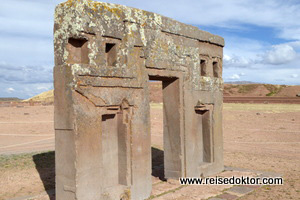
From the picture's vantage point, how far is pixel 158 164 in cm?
1017

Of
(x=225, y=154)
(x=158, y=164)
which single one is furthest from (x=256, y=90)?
(x=158, y=164)

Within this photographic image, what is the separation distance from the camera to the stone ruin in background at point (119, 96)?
17.5 ft

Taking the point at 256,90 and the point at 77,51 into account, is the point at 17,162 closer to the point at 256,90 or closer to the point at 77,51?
the point at 77,51

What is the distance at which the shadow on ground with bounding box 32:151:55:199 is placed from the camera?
803cm

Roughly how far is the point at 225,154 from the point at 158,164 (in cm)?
301

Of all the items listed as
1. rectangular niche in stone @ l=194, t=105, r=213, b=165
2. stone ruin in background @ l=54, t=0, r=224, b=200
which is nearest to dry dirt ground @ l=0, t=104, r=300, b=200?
stone ruin in background @ l=54, t=0, r=224, b=200

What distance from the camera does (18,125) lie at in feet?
67.6

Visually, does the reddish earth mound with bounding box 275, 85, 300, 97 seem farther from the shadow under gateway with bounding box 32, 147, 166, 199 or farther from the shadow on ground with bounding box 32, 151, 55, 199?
the shadow on ground with bounding box 32, 151, 55, 199

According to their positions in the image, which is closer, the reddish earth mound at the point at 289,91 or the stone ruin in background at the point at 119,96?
the stone ruin in background at the point at 119,96

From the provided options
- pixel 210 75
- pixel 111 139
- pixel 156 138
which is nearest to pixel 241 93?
pixel 156 138

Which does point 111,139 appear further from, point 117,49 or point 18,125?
point 18,125

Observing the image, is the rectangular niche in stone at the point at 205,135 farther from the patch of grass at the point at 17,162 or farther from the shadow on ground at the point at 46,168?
the patch of grass at the point at 17,162

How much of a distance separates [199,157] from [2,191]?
203 inches

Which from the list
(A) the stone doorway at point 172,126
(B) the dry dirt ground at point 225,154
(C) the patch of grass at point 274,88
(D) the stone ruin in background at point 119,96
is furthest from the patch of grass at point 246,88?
(A) the stone doorway at point 172,126
